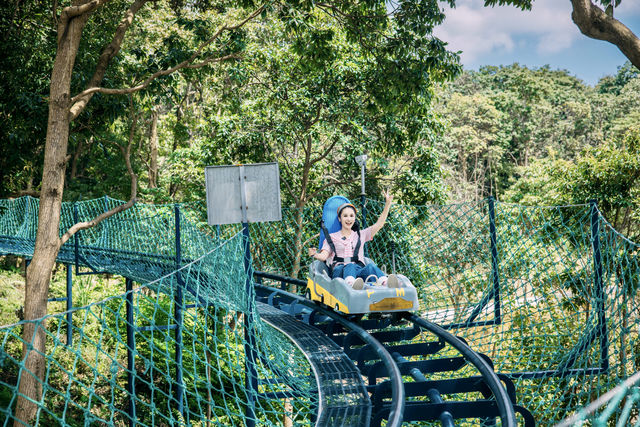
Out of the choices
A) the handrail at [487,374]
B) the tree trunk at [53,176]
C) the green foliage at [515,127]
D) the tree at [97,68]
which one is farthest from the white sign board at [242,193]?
the green foliage at [515,127]

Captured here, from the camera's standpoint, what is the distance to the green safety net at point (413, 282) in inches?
117

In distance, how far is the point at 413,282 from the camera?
296 inches

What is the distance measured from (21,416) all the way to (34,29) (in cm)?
536

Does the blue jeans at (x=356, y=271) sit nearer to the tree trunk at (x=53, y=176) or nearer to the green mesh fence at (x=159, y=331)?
the green mesh fence at (x=159, y=331)

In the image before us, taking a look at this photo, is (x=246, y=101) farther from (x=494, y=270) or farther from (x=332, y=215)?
(x=494, y=270)

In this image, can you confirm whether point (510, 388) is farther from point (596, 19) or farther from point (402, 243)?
point (402, 243)

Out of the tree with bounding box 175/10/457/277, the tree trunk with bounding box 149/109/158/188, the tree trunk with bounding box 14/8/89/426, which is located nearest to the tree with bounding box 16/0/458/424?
the tree trunk with bounding box 14/8/89/426

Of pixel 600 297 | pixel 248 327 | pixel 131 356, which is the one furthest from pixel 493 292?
pixel 131 356

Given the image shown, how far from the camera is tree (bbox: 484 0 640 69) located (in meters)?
3.99

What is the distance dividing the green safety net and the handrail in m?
0.44

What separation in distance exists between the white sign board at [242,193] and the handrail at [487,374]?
116 cm

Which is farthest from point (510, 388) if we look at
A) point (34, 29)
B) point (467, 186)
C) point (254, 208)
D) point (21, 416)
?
point (467, 186)

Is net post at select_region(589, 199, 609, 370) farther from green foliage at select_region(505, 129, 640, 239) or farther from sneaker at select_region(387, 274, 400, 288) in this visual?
green foliage at select_region(505, 129, 640, 239)

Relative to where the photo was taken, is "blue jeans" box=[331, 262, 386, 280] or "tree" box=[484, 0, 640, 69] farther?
"tree" box=[484, 0, 640, 69]
